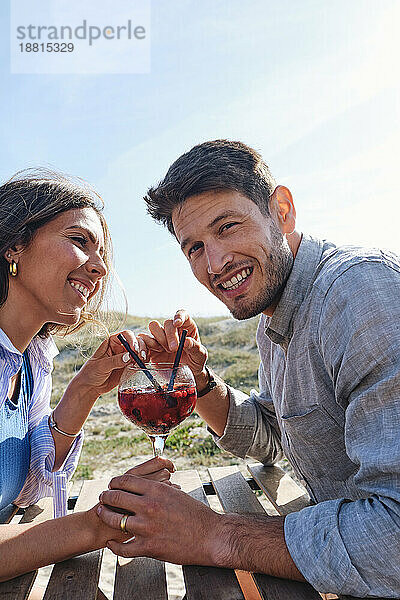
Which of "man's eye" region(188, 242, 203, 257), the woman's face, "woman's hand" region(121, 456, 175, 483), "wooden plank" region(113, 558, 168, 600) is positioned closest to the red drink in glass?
"woman's hand" region(121, 456, 175, 483)

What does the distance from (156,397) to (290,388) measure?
642 mm

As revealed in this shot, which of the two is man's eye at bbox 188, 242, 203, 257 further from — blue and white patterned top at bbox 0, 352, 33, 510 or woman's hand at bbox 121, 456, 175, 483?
blue and white patterned top at bbox 0, 352, 33, 510

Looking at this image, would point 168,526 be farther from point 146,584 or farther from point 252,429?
point 252,429

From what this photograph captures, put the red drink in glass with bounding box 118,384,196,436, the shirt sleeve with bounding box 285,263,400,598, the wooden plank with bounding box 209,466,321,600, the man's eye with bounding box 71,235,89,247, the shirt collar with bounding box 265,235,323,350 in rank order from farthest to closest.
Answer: the man's eye with bounding box 71,235,89,247, the shirt collar with bounding box 265,235,323,350, the red drink in glass with bounding box 118,384,196,436, the wooden plank with bounding box 209,466,321,600, the shirt sleeve with bounding box 285,263,400,598

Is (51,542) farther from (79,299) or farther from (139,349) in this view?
(79,299)

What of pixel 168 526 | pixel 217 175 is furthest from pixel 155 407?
pixel 217 175

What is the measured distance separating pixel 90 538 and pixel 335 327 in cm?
107

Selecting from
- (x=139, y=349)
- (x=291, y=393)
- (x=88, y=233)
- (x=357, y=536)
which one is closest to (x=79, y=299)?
(x=88, y=233)

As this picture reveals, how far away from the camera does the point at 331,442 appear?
6.65ft

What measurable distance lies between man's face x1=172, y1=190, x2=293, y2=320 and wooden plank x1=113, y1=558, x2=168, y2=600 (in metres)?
1.05

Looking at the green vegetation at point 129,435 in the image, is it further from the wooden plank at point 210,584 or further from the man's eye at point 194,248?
the wooden plank at point 210,584

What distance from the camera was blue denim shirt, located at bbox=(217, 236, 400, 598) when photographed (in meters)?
1.45

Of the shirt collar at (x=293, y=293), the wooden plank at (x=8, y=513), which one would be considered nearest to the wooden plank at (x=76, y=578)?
the wooden plank at (x=8, y=513)

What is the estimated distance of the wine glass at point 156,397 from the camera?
1793 mm
